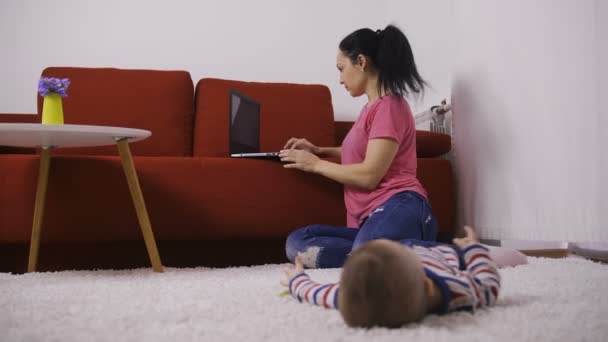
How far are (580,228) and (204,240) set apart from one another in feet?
3.74

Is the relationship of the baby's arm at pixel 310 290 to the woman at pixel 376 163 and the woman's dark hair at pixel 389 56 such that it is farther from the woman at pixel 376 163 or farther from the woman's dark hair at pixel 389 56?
the woman's dark hair at pixel 389 56

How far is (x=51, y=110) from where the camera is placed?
4.52 feet

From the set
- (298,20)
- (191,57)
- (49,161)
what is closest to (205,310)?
(49,161)

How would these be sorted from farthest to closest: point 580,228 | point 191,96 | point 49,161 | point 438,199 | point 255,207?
1. point 191,96
2. point 438,199
3. point 255,207
4. point 49,161
5. point 580,228

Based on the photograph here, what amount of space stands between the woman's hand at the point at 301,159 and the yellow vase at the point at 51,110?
677 millimetres

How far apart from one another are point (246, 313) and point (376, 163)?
0.58 metres

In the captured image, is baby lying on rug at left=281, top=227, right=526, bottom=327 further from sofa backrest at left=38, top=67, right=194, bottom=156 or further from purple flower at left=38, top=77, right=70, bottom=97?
sofa backrest at left=38, top=67, right=194, bottom=156

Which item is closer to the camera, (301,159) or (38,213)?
(38,213)

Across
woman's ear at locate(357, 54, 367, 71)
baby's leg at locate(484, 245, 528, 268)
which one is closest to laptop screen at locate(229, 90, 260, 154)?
woman's ear at locate(357, 54, 367, 71)

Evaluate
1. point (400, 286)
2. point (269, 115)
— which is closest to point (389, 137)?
point (400, 286)

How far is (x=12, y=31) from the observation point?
229cm

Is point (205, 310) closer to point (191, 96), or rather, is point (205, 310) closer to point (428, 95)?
point (191, 96)

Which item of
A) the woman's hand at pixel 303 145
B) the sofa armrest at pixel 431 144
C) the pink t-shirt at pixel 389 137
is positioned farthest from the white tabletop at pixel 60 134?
the sofa armrest at pixel 431 144

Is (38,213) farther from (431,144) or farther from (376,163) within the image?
(431,144)
